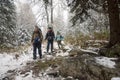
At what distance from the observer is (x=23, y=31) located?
32781mm

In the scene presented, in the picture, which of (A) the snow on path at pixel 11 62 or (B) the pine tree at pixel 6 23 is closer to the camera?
(A) the snow on path at pixel 11 62

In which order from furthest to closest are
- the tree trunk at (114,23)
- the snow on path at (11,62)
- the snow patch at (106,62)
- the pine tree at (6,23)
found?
1. the pine tree at (6,23)
2. the snow on path at (11,62)
3. the tree trunk at (114,23)
4. the snow patch at (106,62)

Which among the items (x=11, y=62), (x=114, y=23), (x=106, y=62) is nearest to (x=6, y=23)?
(x=11, y=62)

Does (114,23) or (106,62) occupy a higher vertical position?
(114,23)

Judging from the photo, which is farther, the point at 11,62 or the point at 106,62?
the point at 11,62

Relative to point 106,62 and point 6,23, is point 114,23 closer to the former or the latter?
point 106,62

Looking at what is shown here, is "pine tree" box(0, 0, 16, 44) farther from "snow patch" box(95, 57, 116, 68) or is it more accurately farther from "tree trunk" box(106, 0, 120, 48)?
"snow patch" box(95, 57, 116, 68)

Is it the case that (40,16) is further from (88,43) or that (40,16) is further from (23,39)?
(88,43)

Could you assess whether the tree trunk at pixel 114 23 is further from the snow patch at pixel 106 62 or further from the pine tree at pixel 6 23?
the pine tree at pixel 6 23

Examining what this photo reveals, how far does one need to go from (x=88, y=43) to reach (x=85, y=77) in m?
6.23

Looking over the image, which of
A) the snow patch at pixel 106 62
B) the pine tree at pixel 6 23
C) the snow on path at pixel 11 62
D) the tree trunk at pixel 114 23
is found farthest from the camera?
the pine tree at pixel 6 23

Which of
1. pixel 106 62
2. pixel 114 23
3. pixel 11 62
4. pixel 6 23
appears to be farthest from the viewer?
pixel 6 23

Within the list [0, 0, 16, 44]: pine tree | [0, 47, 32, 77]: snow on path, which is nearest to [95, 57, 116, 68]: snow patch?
[0, 47, 32, 77]: snow on path

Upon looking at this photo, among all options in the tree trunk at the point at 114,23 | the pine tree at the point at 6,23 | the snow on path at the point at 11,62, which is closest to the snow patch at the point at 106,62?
the tree trunk at the point at 114,23
